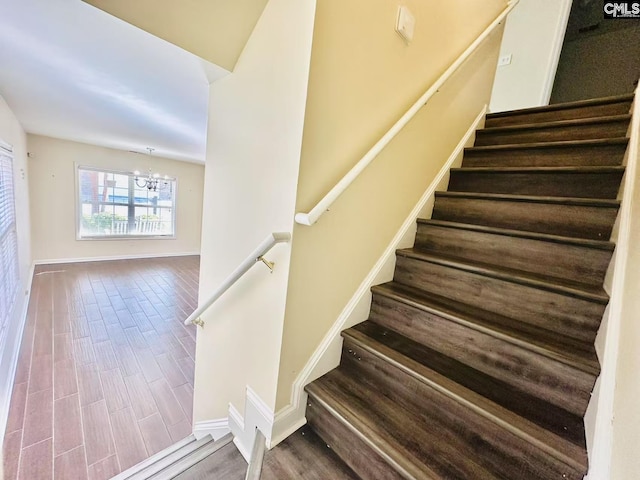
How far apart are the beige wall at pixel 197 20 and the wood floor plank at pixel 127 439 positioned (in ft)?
8.31

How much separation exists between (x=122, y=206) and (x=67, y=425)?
199 inches

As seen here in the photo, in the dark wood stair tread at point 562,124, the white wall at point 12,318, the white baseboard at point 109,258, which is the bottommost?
the white baseboard at point 109,258

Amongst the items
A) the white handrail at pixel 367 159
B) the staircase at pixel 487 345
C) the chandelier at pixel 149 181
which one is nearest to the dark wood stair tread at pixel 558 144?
the staircase at pixel 487 345

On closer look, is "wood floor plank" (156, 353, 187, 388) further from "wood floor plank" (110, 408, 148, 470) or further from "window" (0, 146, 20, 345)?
"window" (0, 146, 20, 345)

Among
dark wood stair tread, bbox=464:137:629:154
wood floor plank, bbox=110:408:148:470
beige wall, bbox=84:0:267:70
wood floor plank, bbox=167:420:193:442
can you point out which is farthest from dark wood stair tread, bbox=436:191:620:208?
wood floor plank, bbox=110:408:148:470

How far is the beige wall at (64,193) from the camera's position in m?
4.77

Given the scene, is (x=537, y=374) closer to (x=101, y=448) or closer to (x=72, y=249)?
(x=101, y=448)

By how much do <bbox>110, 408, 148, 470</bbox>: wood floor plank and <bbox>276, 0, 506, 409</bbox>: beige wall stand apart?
1552mm

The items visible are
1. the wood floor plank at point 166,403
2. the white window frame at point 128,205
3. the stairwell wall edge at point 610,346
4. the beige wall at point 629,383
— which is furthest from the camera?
the white window frame at point 128,205

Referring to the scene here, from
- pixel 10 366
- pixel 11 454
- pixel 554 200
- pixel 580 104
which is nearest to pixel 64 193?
pixel 10 366

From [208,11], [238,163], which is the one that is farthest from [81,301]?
[208,11]

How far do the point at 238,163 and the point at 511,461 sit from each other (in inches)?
59.8

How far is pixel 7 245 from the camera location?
2.68m

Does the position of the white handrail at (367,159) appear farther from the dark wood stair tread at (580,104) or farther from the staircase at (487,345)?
the dark wood stair tread at (580,104)
